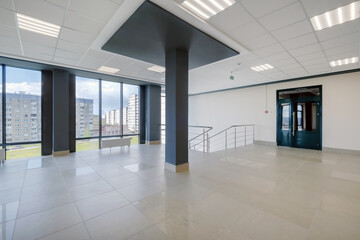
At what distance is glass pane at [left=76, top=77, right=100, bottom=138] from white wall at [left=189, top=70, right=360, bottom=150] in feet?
20.6

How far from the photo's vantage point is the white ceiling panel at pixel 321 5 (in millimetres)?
2352

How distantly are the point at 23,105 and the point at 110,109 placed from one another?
9.39ft

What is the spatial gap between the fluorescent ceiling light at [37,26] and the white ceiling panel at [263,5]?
3.42 metres

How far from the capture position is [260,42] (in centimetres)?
361

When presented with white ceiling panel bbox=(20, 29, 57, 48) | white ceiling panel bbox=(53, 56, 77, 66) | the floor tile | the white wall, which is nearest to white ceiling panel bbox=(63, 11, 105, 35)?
white ceiling panel bbox=(20, 29, 57, 48)

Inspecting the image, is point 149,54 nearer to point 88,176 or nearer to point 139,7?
point 139,7

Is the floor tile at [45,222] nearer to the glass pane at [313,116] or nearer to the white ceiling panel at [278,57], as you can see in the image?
the white ceiling panel at [278,57]

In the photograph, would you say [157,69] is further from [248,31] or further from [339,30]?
[339,30]

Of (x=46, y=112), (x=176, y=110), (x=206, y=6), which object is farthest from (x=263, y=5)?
(x=46, y=112)

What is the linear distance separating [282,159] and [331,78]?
3.87 meters

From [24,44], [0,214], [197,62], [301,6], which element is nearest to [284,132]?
[197,62]

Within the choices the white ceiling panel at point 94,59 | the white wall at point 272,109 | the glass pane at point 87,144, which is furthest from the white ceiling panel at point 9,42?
the white wall at point 272,109

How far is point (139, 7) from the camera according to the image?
94.6 inches

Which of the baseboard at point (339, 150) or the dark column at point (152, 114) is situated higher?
the dark column at point (152, 114)
